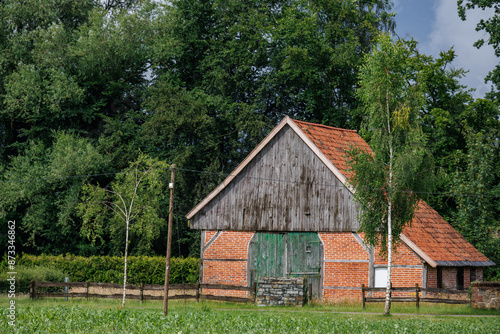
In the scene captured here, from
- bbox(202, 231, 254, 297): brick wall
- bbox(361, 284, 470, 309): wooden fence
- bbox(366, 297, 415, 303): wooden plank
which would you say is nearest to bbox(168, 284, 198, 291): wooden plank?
bbox(202, 231, 254, 297): brick wall

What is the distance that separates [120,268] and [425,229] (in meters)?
14.8

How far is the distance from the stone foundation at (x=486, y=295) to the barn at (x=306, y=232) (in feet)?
5.76

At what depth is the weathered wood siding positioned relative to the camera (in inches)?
1067

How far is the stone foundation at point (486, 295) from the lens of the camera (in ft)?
77.6

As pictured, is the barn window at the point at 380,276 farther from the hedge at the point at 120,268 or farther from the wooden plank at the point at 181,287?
the hedge at the point at 120,268

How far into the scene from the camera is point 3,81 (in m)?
38.6

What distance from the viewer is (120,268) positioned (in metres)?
32.3

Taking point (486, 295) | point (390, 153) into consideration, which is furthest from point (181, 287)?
point (486, 295)

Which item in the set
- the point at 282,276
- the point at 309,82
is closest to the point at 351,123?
the point at 309,82

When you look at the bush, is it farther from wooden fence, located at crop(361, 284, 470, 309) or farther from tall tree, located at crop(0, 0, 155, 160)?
wooden fence, located at crop(361, 284, 470, 309)

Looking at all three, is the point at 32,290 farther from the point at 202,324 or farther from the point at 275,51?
the point at 275,51

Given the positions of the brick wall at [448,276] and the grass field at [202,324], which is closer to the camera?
the grass field at [202,324]

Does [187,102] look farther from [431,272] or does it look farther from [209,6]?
[431,272]

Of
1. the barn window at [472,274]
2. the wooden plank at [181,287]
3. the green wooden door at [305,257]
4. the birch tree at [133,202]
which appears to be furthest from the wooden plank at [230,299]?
the barn window at [472,274]
